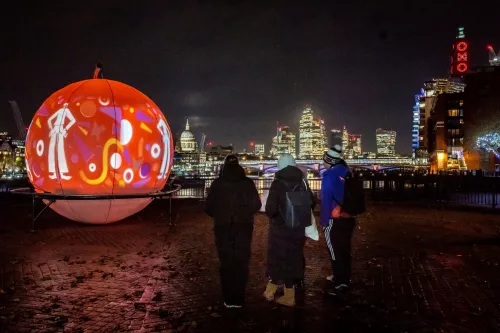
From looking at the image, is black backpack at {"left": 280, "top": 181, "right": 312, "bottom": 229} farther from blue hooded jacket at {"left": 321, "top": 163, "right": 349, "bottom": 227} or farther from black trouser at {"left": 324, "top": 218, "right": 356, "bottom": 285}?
black trouser at {"left": 324, "top": 218, "right": 356, "bottom": 285}

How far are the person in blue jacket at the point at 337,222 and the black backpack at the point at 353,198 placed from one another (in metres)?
0.06

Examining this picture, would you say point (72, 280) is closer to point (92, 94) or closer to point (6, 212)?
point (92, 94)

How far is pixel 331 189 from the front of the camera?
6750 millimetres

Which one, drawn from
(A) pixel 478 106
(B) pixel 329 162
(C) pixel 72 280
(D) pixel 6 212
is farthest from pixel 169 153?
(A) pixel 478 106

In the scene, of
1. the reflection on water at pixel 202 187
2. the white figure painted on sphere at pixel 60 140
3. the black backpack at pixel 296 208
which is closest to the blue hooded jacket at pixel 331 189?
the black backpack at pixel 296 208

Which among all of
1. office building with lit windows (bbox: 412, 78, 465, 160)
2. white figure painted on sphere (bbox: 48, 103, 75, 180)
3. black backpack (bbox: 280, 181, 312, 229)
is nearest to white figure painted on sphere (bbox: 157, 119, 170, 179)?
white figure painted on sphere (bbox: 48, 103, 75, 180)

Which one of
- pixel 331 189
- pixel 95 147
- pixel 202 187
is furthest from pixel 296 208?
pixel 202 187

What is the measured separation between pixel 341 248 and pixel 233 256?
5.99 feet

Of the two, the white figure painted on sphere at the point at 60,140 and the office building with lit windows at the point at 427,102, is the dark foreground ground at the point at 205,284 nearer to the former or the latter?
the white figure painted on sphere at the point at 60,140

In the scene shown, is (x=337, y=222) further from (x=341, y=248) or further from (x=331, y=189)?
(x=331, y=189)

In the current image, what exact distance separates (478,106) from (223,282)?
75654 millimetres

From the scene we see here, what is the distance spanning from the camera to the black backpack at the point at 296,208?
5.94m

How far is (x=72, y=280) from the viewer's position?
716 cm

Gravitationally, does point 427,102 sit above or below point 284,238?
above
